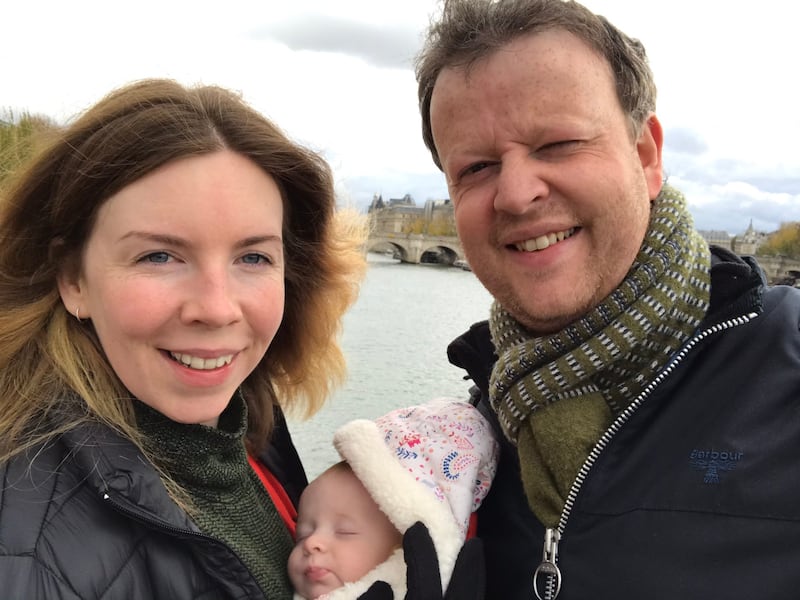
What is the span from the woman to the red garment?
28cm

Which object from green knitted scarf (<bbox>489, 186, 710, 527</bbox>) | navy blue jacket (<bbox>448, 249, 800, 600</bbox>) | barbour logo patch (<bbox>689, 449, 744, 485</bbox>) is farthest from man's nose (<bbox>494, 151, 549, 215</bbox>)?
barbour logo patch (<bbox>689, 449, 744, 485</bbox>)

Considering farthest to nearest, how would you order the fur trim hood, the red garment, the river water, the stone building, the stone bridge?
the stone building < the stone bridge < the river water < the red garment < the fur trim hood

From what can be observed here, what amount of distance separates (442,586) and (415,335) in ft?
41.4

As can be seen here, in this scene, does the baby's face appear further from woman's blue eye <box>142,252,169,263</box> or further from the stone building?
the stone building

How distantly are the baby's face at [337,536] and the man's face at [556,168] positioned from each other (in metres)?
0.71

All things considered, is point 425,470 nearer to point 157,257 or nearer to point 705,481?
point 705,481

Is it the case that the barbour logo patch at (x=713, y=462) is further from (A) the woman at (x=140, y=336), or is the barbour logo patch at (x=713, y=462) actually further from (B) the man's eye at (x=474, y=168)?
(A) the woman at (x=140, y=336)

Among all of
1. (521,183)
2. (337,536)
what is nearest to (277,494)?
(337,536)

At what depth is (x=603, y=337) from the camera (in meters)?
1.59

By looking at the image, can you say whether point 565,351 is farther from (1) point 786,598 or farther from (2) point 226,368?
(2) point 226,368

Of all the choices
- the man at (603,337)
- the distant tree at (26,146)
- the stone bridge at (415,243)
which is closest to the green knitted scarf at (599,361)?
the man at (603,337)

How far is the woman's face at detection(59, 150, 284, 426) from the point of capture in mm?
1382

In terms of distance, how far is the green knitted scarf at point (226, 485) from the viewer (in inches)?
59.5

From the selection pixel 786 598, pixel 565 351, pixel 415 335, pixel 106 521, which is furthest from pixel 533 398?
pixel 415 335
